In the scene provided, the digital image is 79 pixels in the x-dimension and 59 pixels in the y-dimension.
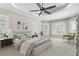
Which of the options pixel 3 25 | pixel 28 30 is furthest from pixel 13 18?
pixel 28 30

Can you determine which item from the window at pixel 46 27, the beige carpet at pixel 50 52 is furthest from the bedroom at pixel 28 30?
the window at pixel 46 27

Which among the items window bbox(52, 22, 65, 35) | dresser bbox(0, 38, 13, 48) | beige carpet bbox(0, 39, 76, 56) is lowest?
beige carpet bbox(0, 39, 76, 56)

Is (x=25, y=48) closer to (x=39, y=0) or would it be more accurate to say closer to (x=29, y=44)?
(x=29, y=44)

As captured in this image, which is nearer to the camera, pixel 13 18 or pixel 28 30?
pixel 13 18

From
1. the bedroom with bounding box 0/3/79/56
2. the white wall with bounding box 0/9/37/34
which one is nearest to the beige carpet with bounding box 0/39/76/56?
the bedroom with bounding box 0/3/79/56

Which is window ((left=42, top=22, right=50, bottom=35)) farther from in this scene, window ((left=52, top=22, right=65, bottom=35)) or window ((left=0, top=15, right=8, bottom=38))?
window ((left=0, top=15, right=8, bottom=38))

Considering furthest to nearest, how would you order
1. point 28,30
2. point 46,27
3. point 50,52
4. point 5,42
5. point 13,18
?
point 46,27, point 28,30, point 13,18, point 5,42, point 50,52

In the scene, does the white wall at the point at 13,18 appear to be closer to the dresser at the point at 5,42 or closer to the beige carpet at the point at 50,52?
the dresser at the point at 5,42

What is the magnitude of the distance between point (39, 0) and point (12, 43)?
4262 millimetres

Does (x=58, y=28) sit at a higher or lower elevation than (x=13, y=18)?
lower

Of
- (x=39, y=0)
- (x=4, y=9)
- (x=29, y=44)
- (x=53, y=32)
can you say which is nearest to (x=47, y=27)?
(x=53, y=32)

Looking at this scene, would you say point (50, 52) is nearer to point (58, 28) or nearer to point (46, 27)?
point (58, 28)

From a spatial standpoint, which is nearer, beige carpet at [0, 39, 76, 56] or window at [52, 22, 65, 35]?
beige carpet at [0, 39, 76, 56]

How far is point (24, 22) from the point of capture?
683 centimetres
